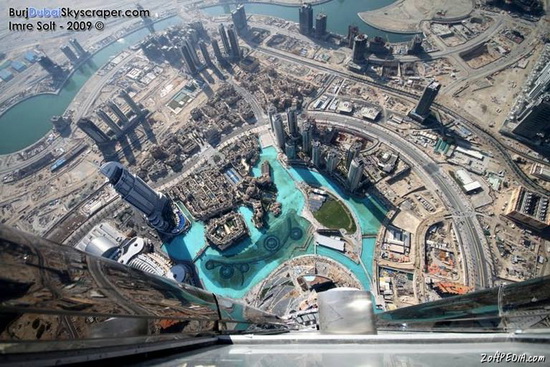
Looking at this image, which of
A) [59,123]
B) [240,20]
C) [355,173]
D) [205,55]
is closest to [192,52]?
[205,55]

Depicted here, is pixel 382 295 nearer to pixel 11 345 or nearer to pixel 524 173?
pixel 524 173

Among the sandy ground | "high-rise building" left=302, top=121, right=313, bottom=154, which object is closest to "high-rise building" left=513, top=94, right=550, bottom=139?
"high-rise building" left=302, top=121, right=313, bottom=154

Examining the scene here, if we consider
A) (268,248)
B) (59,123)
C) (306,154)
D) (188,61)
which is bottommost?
(268,248)

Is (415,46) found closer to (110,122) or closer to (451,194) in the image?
(451,194)

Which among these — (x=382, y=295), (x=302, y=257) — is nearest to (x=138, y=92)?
(x=302, y=257)

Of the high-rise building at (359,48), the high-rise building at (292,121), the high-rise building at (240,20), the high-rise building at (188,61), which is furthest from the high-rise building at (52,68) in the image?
the high-rise building at (359,48)

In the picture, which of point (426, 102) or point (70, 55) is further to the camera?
point (70, 55)

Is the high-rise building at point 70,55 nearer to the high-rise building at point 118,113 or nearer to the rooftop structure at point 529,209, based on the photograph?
the high-rise building at point 118,113
